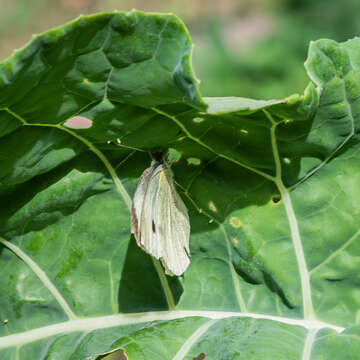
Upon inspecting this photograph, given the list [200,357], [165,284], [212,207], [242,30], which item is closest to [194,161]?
[212,207]

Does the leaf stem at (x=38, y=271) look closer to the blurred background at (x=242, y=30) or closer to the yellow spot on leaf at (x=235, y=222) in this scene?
the yellow spot on leaf at (x=235, y=222)

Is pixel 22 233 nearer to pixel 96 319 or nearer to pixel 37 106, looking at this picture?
pixel 96 319

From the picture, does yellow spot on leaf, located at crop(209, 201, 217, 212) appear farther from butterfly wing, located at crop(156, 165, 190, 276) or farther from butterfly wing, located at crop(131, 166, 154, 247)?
butterfly wing, located at crop(131, 166, 154, 247)

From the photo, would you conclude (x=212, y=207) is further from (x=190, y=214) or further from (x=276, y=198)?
(x=276, y=198)

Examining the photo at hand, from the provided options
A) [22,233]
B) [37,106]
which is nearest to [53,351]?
[22,233]

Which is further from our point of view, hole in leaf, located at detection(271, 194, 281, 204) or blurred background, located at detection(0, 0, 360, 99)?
blurred background, located at detection(0, 0, 360, 99)

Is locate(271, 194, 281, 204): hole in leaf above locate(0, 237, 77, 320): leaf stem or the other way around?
above

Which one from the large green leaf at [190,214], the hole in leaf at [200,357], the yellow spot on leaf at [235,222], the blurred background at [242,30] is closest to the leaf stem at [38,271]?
the large green leaf at [190,214]

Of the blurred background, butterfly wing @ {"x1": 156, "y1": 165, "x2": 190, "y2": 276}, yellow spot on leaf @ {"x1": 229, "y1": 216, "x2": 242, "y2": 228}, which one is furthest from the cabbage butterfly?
the blurred background
